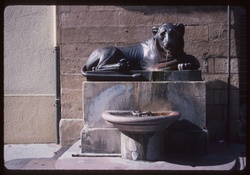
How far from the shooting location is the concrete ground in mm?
4016

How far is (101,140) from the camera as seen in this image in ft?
15.2

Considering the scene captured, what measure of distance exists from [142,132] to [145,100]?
65cm

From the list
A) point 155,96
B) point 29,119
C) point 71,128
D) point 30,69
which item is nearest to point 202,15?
point 155,96

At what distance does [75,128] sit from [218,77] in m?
2.53

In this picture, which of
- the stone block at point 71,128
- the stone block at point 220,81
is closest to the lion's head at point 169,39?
the stone block at point 220,81

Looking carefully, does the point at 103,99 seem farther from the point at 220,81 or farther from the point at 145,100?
the point at 220,81

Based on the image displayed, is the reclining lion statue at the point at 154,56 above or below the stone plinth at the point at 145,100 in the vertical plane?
above

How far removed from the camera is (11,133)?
6355 mm

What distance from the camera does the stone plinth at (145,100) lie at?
4.58m

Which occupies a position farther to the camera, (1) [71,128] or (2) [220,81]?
(1) [71,128]

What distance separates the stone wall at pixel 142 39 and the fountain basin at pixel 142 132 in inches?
68.2

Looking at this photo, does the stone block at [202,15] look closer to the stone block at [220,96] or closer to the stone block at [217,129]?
the stone block at [220,96]

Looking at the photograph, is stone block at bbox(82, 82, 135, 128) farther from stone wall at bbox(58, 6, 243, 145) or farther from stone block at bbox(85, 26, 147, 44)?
stone block at bbox(85, 26, 147, 44)
